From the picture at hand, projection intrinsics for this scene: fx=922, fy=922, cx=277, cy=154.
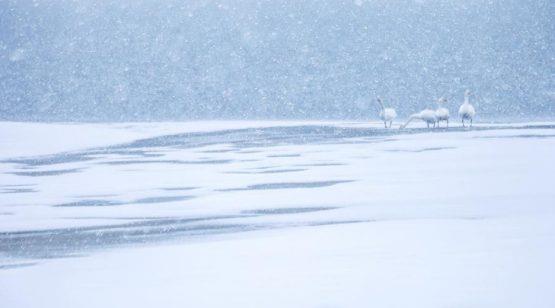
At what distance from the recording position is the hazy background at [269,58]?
1597 inches

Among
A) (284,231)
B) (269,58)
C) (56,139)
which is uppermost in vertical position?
(269,58)


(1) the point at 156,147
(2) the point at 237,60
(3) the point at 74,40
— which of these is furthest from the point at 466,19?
(1) the point at 156,147

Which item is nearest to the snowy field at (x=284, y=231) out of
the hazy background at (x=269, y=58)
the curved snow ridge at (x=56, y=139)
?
the curved snow ridge at (x=56, y=139)

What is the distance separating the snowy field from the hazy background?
962 inches

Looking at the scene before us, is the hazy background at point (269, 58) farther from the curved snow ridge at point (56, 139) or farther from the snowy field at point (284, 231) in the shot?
the snowy field at point (284, 231)

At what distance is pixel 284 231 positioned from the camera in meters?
6.53

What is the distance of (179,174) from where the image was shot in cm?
1133

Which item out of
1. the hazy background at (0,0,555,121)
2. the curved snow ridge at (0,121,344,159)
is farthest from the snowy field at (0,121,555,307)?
the hazy background at (0,0,555,121)

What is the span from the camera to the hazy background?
133ft

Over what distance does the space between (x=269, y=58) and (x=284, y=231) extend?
1783 inches

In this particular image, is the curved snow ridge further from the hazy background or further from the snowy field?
the hazy background

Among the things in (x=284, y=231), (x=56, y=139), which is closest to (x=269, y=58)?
(x=56, y=139)

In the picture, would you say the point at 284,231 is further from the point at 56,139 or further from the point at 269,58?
the point at 269,58

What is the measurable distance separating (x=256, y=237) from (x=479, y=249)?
1.56 metres
